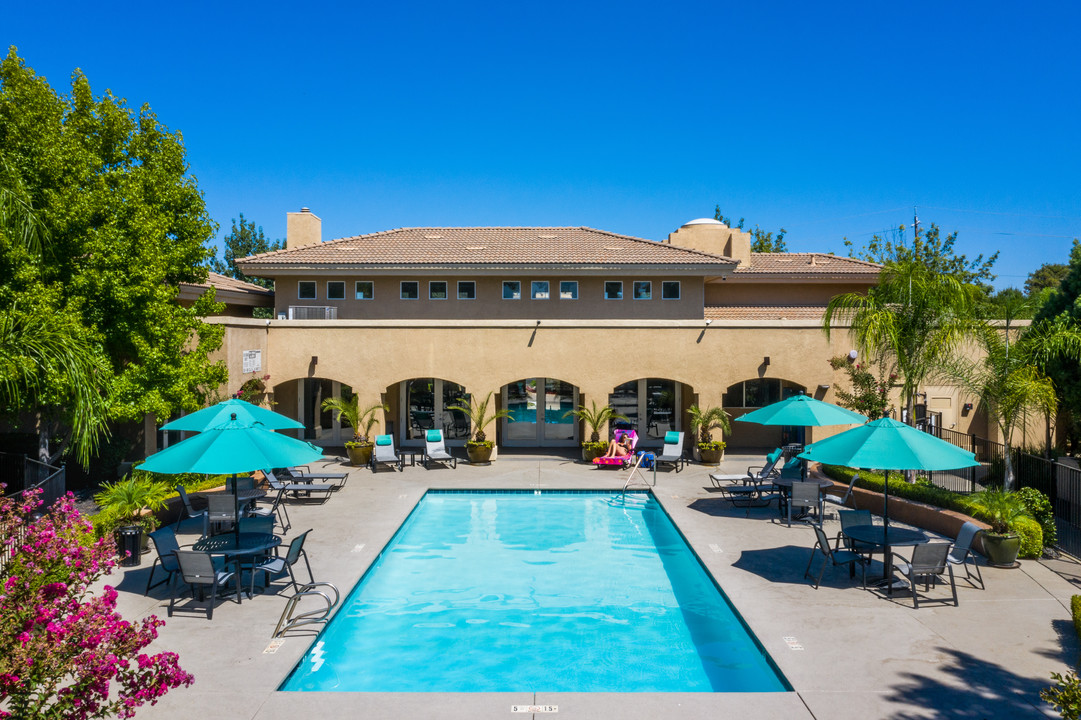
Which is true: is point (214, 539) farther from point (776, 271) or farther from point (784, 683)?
point (776, 271)

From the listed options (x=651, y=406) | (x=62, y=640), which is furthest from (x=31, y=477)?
(x=651, y=406)

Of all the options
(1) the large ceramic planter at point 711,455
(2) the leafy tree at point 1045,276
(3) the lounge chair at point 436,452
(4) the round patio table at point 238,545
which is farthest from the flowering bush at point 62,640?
(2) the leafy tree at point 1045,276

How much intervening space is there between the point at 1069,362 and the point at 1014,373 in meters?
3.57

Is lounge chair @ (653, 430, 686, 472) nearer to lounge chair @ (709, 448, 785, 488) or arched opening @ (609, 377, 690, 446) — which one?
lounge chair @ (709, 448, 785, 488)

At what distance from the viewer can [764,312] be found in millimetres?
29219

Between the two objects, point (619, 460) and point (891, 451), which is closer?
point (891, 451)

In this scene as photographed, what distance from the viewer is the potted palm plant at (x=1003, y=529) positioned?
38.4ft

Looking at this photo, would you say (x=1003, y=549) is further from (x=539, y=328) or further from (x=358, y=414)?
(x=358, y=414)

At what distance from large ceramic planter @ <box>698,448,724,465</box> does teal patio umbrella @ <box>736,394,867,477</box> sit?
5817 millimetres

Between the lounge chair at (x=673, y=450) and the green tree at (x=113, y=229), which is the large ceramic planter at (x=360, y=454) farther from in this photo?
the lounge chair at (x=673, y=450)

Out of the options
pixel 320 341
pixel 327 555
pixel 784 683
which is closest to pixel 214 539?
pixel 327 555

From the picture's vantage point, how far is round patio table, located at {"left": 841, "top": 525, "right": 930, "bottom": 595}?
34.7ft

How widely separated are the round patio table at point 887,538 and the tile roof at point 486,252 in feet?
50.6

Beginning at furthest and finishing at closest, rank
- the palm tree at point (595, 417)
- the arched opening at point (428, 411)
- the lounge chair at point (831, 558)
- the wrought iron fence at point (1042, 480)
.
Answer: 1. the arched opening at point (428, 411)
2. the palm tree at point (595, 417)
3. the wrought iron fence at point (1042, 480)
4. the lounge chair at point (831, 558)
